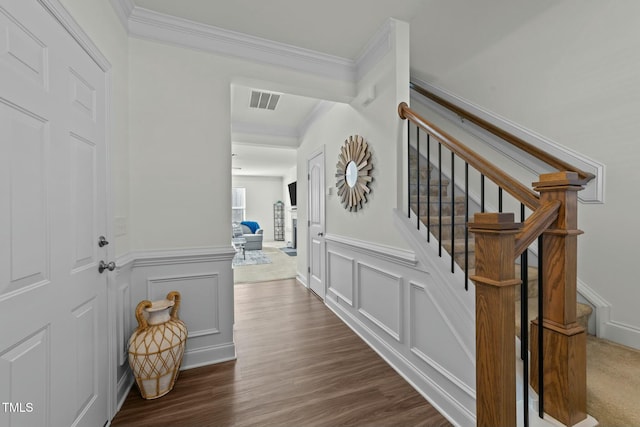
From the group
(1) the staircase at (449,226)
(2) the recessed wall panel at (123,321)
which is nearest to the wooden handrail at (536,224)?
(1) the staircase at (449,226)

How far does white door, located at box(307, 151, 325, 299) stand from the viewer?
363 cm

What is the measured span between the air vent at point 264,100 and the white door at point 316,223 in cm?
90

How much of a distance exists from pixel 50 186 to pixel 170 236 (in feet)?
3.26

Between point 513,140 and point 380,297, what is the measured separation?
171 cm

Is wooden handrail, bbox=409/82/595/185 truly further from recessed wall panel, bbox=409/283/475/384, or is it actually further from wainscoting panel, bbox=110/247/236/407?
wainscoting panel, bbox=110/247/236/407

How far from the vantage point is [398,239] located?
2062 millimetres

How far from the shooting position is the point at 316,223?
388 cm

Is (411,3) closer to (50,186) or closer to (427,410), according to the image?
(50,186)

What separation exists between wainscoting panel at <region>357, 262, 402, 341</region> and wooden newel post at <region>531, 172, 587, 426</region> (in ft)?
3.32

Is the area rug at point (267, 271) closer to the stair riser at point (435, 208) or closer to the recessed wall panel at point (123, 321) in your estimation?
the recessed wall panel at point (123, 321)

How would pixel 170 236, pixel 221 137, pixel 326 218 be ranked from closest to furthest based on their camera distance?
pixel 170 236, pixel 221 137, pixel 326 218

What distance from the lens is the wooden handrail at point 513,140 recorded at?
1.80 meters

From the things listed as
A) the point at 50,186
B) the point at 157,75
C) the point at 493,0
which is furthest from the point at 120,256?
the point at 493,0

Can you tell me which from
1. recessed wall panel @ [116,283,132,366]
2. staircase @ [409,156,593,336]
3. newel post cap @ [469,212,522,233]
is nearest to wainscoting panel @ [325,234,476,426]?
staircase @ [409,156,593,336]
